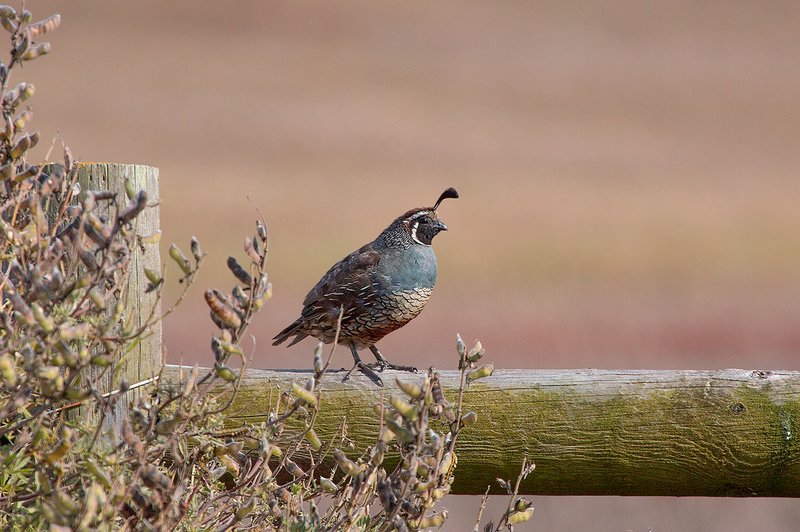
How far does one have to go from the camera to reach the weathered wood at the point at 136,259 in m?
2.41

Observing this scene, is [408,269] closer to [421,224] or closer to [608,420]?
[421,224]

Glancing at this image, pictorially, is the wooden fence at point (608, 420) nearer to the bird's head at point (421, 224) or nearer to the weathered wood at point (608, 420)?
the weathered wood at point (608, 420)

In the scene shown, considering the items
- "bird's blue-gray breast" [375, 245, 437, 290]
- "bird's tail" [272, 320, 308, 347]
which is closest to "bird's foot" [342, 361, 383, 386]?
"bird's blue-gray breast" [375, 245, 437, 290]

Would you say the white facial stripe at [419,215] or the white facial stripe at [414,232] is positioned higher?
the white facial stripe at [419,215]

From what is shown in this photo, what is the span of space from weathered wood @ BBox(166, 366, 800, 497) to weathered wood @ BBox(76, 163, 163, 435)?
4.8 inches

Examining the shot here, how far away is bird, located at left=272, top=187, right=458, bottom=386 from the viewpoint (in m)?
3.36

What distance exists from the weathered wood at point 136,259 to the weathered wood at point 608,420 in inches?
4.8

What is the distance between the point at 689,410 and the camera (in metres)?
2.64

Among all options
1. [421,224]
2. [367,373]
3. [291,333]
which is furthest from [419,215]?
[367,373]

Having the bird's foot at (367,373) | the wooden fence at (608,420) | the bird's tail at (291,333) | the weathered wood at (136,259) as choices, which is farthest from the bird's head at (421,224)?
the weathered wood at (136,259)

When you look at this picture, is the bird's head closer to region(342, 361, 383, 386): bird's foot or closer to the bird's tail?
the bird's tail

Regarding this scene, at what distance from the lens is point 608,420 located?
2623 millimetres

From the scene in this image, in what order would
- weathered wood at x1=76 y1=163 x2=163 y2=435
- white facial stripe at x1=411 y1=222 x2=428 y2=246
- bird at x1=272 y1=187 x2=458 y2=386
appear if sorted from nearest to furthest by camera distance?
weathered wood at x1=76 y1=163 x2=163 y2=435
bird at x1=272 y1=187 x2=458 y2=386
white facial stripe at x1=411 y1=222 x2=428 y2=246

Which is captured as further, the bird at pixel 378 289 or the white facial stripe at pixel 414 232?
the white facial stripe at pixel 414 232
